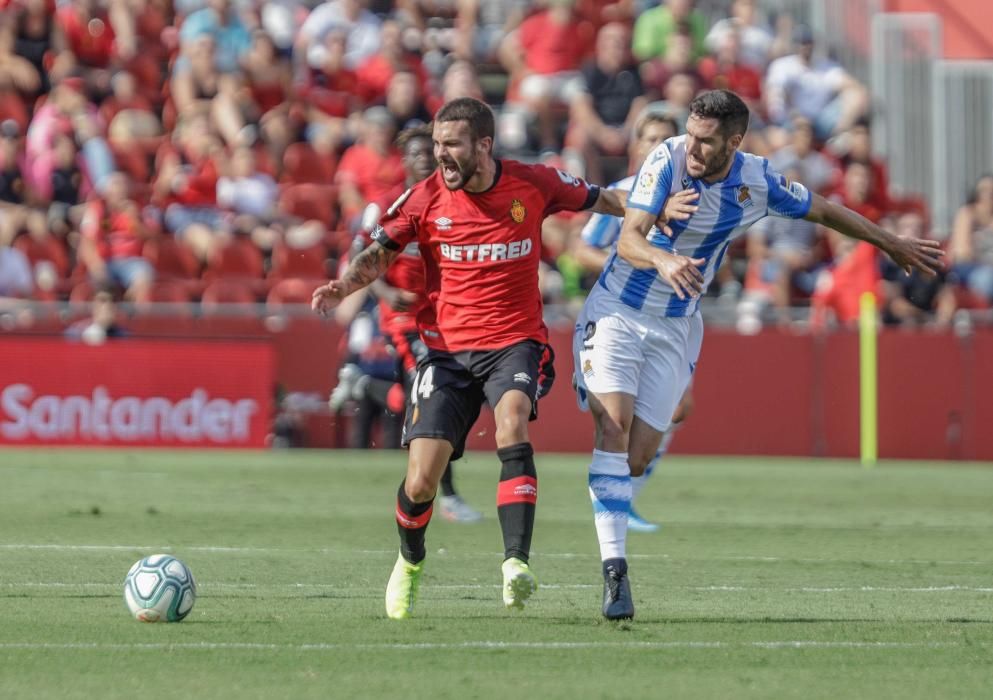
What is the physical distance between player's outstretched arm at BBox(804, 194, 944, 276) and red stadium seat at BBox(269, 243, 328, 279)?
11.7 m

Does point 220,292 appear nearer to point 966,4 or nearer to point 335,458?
point 335,458

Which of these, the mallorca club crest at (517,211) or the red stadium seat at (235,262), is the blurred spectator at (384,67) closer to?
the red stadium seat at (235,262)

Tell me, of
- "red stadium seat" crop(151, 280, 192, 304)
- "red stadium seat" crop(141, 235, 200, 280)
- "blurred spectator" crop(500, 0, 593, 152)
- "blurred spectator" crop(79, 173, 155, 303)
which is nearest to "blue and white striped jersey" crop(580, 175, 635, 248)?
"red stadium seat" crop(151, 280, 192, 304)

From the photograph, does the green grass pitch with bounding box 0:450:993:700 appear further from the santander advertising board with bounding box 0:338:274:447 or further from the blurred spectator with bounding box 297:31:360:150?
the blurred spectator with bounding box 297:31:360:150

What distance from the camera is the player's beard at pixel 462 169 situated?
773 centimetres

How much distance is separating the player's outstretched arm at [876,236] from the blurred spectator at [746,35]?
15029mm

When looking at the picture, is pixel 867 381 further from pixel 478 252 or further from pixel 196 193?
pixel 478 252

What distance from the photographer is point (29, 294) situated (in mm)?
18828

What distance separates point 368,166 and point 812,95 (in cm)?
658

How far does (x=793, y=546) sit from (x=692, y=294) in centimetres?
400

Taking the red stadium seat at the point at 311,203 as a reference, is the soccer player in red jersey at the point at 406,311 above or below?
above

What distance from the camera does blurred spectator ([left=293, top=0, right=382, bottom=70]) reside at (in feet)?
73.6

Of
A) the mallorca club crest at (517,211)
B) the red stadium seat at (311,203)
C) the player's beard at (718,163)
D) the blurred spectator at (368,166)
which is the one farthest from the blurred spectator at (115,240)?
the player's beard at (718,163)

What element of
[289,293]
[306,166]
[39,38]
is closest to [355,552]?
[289,293]
